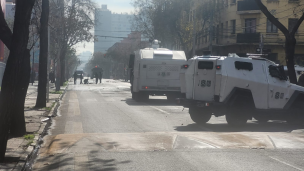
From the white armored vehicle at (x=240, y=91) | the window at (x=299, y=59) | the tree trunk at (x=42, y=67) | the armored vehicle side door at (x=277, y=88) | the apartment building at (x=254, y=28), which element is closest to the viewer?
the white armored vehicle at (x=240, y=91)

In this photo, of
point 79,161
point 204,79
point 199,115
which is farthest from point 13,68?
point 199,115

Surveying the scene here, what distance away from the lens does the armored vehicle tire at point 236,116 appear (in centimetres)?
1382

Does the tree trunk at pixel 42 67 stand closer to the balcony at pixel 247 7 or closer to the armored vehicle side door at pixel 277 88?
the armored vehicle side door at pixel 277 88

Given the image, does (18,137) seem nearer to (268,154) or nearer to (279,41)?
(268,154)

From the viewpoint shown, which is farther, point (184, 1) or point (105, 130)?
point (184, 1)

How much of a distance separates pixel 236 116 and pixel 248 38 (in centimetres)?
3499

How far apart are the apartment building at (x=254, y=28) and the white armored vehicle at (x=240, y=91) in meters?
31.2

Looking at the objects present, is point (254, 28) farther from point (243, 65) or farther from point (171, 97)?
point (243, 65)

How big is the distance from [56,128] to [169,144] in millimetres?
4743

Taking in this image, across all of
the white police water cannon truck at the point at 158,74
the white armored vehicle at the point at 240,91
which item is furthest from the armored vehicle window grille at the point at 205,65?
the white police water cannon truck at the point at 158,74

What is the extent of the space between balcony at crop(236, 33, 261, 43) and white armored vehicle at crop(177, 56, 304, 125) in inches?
1321

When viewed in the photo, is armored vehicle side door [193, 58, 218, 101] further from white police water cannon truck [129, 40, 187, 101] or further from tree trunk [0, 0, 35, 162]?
white police water cannon truck [129, 40, 187, 101]

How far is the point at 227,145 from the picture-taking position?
995cm

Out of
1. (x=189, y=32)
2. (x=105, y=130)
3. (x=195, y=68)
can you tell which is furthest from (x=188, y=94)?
(x=189, y=32)
